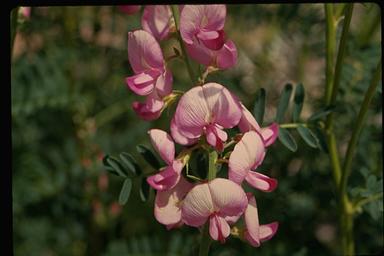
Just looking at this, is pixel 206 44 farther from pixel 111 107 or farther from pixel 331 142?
pixel 111 107

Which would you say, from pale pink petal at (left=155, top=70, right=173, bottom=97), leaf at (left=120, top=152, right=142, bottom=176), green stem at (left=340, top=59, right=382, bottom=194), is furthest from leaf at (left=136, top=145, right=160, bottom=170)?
green stem at (left=340, top=59, right=382, bottom=194)

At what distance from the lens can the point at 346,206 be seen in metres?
1.10

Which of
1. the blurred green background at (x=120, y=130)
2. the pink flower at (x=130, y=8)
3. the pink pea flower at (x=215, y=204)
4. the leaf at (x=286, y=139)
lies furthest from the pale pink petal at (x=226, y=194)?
the blurred green background at (x=120, y=130)

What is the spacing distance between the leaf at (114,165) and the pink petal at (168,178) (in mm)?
148

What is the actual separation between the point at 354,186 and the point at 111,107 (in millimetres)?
726

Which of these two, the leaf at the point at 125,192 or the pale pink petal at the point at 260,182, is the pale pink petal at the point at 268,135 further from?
the leaf at the point at 125,192

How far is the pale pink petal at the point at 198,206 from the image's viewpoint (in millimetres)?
774

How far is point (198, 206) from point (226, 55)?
16cm

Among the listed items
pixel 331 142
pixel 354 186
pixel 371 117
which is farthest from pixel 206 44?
pixel 371 117

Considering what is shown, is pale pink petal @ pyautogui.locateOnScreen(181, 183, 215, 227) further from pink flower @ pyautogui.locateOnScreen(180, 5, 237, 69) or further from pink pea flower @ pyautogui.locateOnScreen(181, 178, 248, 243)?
pink flower @ pyautogui.locateOnScreen(180, 5, 237, 69)

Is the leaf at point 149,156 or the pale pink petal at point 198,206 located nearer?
the pale pink petal at point 198,206

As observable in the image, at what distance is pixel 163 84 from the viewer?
2.74ft

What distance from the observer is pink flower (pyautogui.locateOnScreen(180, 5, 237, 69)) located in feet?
2.59

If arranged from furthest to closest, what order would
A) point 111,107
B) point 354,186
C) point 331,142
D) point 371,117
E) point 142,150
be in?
1. point 111,107
2. point 371,117
3. point 354,186
4. point 331,142
5. point 142,150
